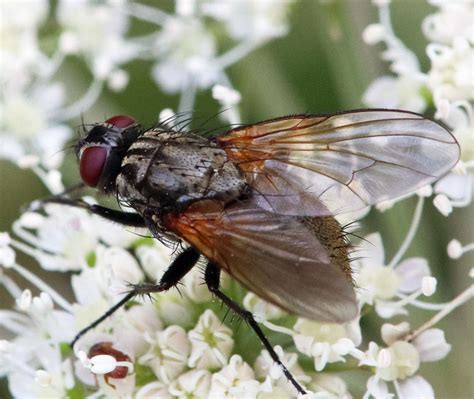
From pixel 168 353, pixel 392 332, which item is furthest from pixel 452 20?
pixel 168 353

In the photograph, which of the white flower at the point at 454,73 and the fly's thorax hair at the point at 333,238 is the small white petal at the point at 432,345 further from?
the white flower at the point at 454,73

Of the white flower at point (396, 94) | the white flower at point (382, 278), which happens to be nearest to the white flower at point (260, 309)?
the white flower at point (382, 278)

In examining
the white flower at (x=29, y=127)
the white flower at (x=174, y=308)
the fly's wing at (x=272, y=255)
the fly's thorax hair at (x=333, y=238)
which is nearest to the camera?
the fly's wing at (x=272, y=255)

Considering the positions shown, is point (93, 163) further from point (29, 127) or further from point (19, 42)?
point (19, 42)

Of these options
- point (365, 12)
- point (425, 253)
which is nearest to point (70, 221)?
point (425, 253)

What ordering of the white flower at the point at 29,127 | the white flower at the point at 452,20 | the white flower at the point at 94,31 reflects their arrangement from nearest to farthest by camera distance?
1. the white flower at the point at 452,20
2. the white flower at the point at 29,127
3. the white flower at the point at 94,31

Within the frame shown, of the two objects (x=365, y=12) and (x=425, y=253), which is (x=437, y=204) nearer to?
(x=425, y=253)
